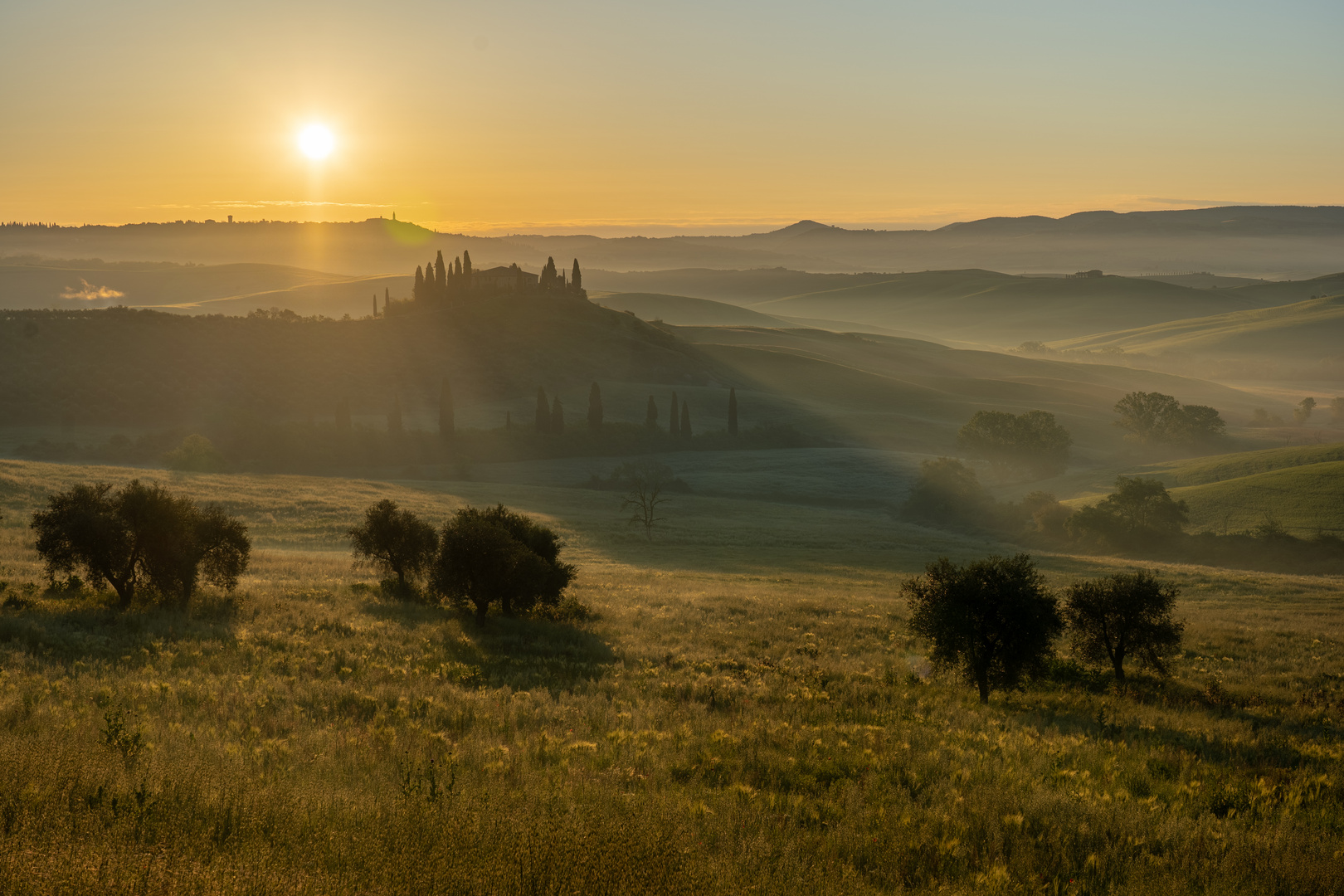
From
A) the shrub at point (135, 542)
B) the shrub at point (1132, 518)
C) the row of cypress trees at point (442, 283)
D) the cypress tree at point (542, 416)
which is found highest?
the row of cypress trees at point (442, 283)

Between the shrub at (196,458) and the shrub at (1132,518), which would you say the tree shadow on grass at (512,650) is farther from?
the shrub at (196,458)

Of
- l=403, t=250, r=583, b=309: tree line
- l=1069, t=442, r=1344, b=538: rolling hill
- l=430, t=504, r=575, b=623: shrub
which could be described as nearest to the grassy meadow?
l=430, t=504, r=575, b=623: shrub

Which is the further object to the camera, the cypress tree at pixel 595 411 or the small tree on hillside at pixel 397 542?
the cypress tree at pixel 595 411

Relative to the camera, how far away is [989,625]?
21.9m

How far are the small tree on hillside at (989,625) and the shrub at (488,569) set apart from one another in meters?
12.3

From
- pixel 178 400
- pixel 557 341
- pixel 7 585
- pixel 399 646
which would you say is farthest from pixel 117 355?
pixel 399 646

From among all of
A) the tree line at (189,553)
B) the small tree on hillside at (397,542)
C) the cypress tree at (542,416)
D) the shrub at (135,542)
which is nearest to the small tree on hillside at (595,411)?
the cypress tree at (542,416)

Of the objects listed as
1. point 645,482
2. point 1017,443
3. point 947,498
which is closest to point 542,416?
point 645,482

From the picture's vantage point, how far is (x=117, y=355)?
129375 mm

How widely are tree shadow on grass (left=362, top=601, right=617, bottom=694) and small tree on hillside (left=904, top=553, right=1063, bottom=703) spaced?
8500mm

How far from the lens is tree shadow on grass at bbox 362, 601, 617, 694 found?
20266mm

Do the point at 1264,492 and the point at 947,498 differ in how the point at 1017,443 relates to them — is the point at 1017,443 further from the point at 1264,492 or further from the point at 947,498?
the point at 1264,492

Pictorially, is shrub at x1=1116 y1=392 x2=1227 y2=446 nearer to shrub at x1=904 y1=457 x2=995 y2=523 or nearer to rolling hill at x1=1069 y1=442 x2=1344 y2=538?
rolling hill at x1=1069 y1=442 x2=1344 y2=538

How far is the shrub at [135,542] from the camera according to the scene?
25219 mm
